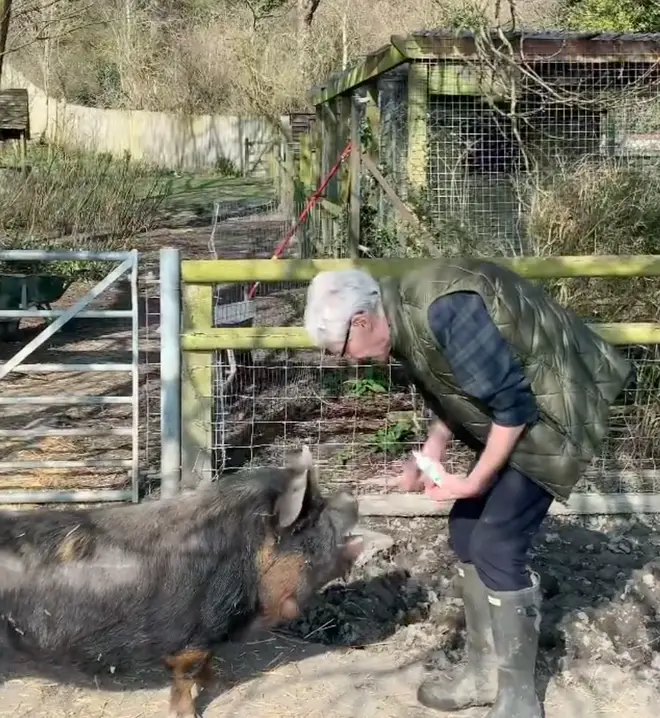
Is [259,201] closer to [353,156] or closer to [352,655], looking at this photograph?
[353,156]

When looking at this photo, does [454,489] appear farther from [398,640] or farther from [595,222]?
[595,222]

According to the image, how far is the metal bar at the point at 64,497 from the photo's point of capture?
211 inches

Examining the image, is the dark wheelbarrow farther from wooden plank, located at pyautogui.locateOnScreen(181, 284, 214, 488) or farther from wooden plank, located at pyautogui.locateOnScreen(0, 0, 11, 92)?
Answer: wooden plank, located at pyautogui.locateOnScreen(181, 284, 214, 488)

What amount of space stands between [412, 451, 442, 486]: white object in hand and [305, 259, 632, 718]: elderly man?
0.11 ft

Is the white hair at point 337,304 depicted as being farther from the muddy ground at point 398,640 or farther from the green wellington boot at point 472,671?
the muddy ground at point 398,640

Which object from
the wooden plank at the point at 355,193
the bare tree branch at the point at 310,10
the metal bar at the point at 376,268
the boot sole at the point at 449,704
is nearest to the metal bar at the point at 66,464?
the metal bar at the point at 376,268

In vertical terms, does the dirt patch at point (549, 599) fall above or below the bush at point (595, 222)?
below

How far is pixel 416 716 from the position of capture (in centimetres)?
369

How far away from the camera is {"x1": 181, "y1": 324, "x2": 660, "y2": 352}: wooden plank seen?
4914mm

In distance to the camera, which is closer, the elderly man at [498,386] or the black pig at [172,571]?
the elderly man at [498,386]

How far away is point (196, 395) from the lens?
5.04 meters

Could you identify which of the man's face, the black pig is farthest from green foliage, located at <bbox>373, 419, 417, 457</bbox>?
the man's face

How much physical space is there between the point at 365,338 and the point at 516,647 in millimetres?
1222

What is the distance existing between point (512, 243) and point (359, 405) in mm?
1698
